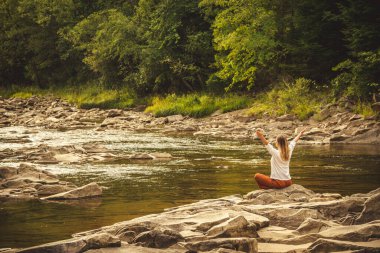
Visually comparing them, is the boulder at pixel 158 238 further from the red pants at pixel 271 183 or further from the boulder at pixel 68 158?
the boulder at pixel 68 158

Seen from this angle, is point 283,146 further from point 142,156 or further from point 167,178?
point 142,156

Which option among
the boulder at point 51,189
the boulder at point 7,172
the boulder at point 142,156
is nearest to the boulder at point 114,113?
the boulder at point 142,156

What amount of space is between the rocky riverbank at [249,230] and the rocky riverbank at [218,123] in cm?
1599

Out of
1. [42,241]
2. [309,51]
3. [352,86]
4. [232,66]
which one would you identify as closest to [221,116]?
[232,66]

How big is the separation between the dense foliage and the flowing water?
28.6 ft

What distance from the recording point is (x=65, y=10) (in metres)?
76.8

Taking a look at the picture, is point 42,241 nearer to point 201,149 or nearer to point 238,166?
point 238,166

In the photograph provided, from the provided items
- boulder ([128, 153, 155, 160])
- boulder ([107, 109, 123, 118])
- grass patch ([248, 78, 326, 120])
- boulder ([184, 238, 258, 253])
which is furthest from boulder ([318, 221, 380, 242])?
boulder ([107, 109, 123, 118])

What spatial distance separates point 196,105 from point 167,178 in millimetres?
26275

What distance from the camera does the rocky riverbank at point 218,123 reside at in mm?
28906

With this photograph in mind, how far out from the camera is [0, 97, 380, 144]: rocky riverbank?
94.8 ft

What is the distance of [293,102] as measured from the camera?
3666 centimetres

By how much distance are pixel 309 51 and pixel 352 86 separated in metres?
4.72

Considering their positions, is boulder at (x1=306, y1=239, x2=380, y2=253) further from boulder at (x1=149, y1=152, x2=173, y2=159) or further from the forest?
the forest
